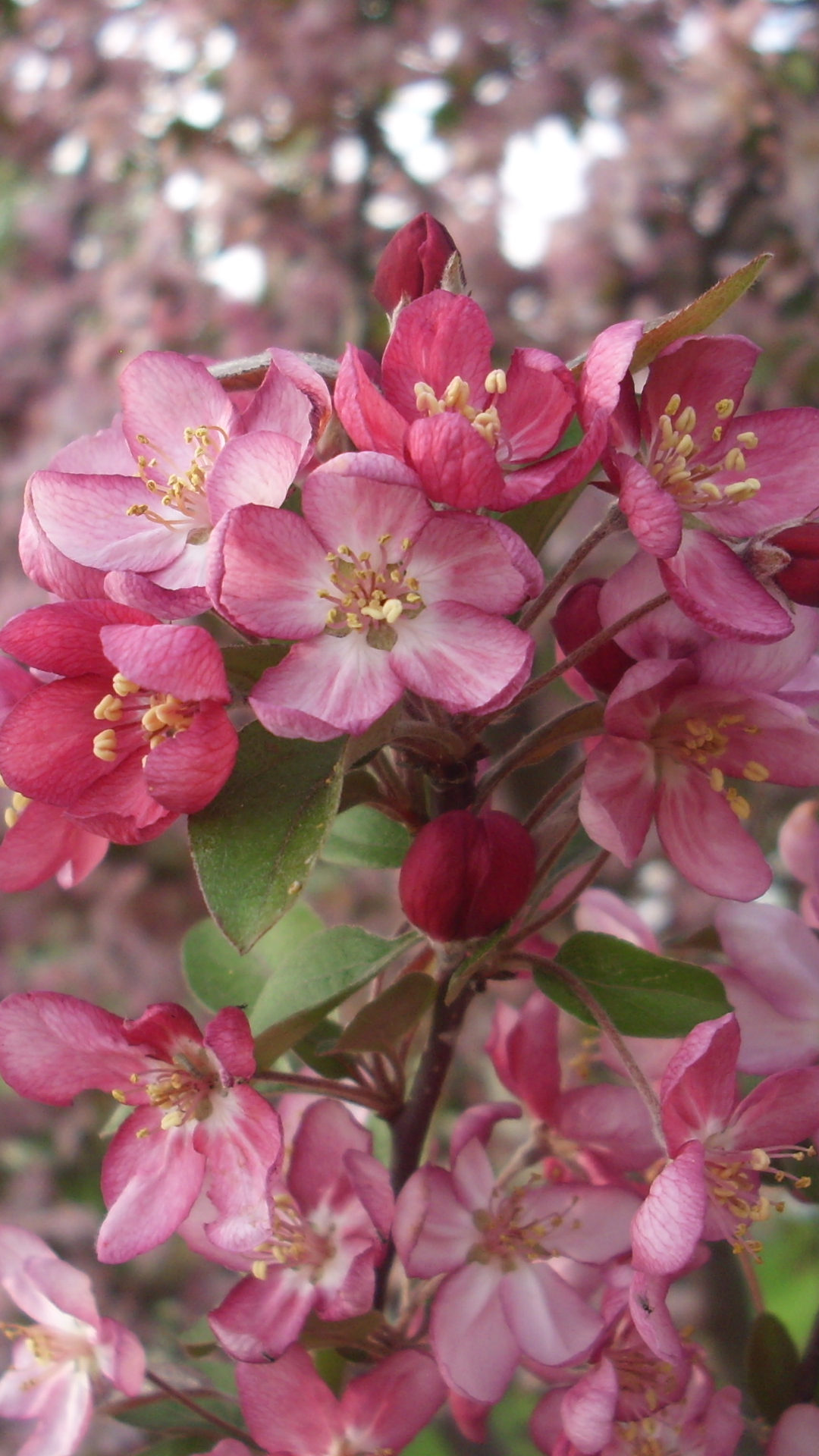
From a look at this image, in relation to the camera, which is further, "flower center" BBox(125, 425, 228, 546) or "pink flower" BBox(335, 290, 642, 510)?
"flower center" BBox(125, 425, 228, 546)

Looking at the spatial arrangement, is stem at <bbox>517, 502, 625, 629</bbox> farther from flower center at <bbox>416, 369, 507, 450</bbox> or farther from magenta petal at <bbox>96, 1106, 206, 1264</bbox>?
magenta petal at <bbox>96, 1106, 206, 1264</bbox>

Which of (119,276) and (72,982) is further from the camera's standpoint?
(119,276)

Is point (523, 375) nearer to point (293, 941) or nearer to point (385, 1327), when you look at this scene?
point (293, 941)

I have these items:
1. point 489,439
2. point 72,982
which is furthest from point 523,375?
point 72,982

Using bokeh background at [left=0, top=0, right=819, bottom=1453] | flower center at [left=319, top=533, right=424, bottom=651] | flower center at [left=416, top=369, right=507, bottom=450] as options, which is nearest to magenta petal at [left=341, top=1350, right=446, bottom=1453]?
flower center at [left=319, top=533, right=424, bottom=651]

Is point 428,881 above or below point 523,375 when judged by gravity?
below

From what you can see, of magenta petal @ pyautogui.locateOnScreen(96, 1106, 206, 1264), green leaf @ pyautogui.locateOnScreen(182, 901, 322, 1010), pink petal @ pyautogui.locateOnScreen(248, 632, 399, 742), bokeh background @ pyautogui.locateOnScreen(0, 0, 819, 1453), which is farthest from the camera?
bokeh background @ pyautogui.locateOnScreen(0, 0, 819, 1453)

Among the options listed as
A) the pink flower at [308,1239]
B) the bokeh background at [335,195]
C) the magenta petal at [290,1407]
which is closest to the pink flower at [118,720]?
the pink flower at [308,1239]
